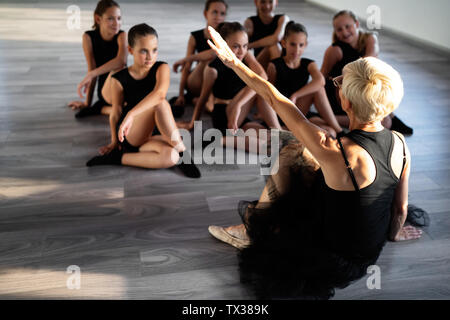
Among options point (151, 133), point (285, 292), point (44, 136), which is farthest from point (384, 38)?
point (285, 292)

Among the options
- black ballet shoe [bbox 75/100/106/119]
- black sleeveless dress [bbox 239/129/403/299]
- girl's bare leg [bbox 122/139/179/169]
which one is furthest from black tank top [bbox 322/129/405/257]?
black ballet shoe [bbox 75/100/106/119]

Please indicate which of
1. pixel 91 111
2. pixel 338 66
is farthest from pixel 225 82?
pixel 91 111

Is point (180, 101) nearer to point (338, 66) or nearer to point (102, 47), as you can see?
point (102, 47)

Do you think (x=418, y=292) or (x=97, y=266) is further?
(x=97, y=266)

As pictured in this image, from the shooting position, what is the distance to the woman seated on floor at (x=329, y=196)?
1.36 meters

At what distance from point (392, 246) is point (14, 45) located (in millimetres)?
4712

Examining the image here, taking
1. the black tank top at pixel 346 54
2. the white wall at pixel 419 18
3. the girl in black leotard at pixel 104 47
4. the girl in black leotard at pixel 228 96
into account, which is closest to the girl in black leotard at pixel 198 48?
the girl in black leotard at pixel 228 96

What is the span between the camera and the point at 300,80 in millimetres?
2896

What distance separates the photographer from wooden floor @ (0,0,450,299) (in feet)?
5.65

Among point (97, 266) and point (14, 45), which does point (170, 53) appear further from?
point (97, 266)

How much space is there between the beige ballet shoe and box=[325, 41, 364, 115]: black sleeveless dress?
1581mm

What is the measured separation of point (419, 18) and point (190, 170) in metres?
3.98

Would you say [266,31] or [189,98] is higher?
[266,31]

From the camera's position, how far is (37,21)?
6363 millimetres
